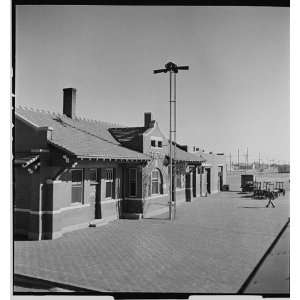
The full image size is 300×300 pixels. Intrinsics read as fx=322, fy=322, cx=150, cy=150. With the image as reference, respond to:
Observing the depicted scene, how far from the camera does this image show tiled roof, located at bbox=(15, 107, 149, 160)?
11.2 metres

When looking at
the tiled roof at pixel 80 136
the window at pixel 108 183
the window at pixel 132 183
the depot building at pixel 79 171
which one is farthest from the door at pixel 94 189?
the window at pixel 132 183

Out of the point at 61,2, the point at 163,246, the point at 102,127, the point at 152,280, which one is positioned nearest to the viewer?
the point at 152,280

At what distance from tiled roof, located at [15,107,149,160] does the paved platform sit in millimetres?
2912

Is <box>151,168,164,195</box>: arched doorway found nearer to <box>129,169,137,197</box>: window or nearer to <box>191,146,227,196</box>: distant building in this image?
<box>129,169,137,197</box>: window

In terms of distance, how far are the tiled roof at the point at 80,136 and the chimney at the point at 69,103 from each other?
460 millimetres

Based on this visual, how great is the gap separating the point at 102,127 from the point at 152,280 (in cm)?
1055

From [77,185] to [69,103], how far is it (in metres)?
4.72

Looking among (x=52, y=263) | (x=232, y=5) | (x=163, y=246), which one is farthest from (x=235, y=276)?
(x=232, y=5)

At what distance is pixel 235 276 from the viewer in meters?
7.68

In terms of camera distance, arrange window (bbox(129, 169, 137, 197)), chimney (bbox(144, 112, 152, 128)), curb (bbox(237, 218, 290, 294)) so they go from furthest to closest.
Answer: chimney (bbox(144, 112, 152, 128)) < window (bbox(129, 169, 137, 197)) < curb (bbox(237, 218, 290, 294))

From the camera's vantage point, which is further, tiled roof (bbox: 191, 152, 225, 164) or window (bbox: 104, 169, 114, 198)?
tiled roof (bbox: 191, 152, 225, 164)

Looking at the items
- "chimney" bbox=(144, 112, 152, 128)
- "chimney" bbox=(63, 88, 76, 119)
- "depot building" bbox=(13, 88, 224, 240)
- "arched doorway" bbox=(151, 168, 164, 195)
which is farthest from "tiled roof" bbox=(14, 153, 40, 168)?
"chimney" bbox=(144, 112, 152, 128)

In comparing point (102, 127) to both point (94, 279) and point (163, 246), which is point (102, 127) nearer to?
point (163, 246)

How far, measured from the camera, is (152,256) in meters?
9.05
